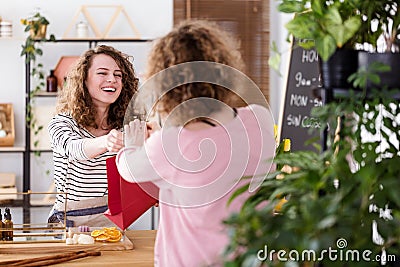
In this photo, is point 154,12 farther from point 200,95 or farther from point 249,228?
point 249,228

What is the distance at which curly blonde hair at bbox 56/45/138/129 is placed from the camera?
3.28 meters

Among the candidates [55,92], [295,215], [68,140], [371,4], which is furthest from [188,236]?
[55,92]

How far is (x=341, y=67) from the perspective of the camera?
1.85 m

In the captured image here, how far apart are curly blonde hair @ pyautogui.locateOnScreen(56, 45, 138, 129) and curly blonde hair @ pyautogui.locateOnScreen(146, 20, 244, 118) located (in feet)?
4.47

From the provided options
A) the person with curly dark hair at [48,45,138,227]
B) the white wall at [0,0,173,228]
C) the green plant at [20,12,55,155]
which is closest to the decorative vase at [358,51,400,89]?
the person with curly dark hair at [48,45,138,227]

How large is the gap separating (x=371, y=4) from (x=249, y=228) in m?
0.73

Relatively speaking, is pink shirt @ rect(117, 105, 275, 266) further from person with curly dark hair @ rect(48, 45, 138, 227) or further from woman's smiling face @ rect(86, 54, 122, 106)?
woman's smiling face @ rect(86, 54, 122, 106)

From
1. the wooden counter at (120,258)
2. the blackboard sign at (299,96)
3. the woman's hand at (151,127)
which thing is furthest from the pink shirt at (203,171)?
the blackboard sign at (299,96)

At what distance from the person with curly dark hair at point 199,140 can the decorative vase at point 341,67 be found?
0.64 ft

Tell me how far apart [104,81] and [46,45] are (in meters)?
2.75

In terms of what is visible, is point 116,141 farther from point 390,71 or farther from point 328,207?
point 328,207

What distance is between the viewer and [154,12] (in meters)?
6.02

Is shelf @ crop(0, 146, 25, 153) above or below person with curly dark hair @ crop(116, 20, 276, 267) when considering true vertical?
below

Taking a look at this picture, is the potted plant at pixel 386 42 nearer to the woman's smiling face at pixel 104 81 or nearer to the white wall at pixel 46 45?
the woman's smiling face at pixel 104 81
